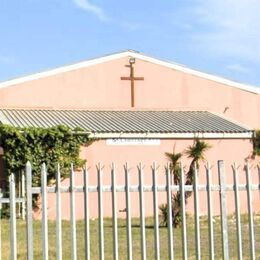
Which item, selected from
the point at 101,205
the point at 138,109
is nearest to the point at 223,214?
the point at 101,205

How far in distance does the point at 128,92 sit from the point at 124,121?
3093mm

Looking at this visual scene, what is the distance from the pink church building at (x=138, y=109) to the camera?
26.2 m

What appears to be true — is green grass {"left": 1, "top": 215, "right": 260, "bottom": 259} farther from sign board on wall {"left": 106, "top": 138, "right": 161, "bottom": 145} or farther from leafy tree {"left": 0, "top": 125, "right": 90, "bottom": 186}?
sign board on wall {"left": 106, "top": 138, "right": 161, "bottom": 145}

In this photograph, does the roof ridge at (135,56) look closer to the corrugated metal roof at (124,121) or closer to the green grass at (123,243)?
the corrugated metal roof at (124,121)

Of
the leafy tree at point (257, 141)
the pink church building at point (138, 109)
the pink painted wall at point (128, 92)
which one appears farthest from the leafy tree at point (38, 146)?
the leafy tree at point (257, 141)

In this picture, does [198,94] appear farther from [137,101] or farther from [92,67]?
[92,67]

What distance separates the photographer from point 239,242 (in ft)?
30.6

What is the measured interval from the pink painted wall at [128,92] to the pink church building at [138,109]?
1.6 inches

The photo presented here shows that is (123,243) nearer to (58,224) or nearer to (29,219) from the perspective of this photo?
(58,224)

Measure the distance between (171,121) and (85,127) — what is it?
13.1 ft

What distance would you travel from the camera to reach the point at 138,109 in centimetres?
3025

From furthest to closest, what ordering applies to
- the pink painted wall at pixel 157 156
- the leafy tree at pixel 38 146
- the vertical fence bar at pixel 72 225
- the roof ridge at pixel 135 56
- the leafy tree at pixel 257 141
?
the roof ridge at pixel 135 56, the leafy tree at pixel 257 141, the pink painted wall at pixel 157 156, the leafy tree at pixel 38 146, the vertical fence bar at pixel 72 225

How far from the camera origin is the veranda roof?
2639 cm

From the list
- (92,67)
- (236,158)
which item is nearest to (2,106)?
(92,67)
